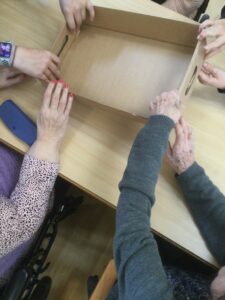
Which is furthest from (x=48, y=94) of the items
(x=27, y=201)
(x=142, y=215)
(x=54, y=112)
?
(x=142, y=215)

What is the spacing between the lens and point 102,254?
137cm

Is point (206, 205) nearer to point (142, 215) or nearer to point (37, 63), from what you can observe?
point (142, 215)

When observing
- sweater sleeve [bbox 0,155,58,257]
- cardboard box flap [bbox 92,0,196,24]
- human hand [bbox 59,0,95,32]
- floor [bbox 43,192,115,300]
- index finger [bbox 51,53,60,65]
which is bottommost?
floor [bbox 43,192,115,300]

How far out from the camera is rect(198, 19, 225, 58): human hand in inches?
30.9

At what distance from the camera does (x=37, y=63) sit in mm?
899

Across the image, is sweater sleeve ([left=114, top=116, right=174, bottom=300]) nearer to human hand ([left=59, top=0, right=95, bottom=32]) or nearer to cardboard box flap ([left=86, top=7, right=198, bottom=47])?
cardboard box flap ([left=86, top=7, right=198, bottom=47])

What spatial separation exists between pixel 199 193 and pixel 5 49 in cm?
62

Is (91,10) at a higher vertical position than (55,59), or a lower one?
higher

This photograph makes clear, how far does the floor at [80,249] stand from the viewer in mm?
1318

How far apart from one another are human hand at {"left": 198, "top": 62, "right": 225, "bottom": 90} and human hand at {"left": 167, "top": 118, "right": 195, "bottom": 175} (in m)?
0.17

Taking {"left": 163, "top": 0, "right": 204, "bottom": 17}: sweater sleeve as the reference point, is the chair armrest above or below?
below


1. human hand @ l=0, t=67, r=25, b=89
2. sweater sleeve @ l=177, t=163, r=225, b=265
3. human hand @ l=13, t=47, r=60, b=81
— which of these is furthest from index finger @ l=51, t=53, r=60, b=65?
sweater sleeve @ l=177, t=163, r=225, b=265

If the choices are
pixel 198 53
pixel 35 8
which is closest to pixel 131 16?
pixel 198 53

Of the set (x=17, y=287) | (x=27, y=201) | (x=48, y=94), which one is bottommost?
(x=17, y=287)
